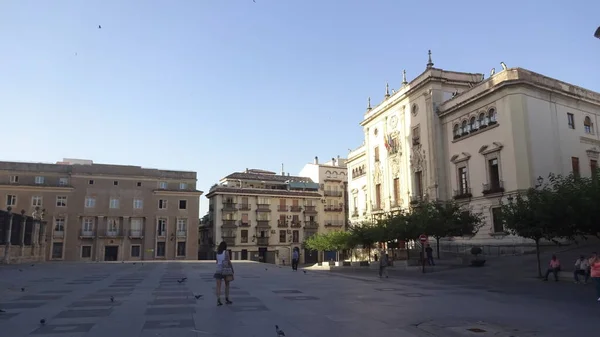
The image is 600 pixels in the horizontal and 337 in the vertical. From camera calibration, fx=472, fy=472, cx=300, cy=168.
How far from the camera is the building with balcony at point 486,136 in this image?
124ft

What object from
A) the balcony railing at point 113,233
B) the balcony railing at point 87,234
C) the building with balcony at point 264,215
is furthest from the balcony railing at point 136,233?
the building with balcony at point 264,215

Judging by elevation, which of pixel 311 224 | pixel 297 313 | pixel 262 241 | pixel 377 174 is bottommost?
pixel 297 313

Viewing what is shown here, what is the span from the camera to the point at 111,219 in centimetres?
6638

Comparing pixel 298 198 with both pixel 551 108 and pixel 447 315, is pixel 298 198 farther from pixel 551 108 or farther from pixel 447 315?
pixel 447 315

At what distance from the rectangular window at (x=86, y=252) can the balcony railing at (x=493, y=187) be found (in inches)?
2028

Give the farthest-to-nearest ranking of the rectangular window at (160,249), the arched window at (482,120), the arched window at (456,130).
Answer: the rectangular window at (160,249) → the arched window at (456,130) → the arched window at (482,120)

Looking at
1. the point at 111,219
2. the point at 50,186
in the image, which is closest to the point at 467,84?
the point at 111,219

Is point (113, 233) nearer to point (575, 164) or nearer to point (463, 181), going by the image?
point (463, 181)

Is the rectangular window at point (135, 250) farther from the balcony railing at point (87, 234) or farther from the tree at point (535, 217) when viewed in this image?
the tree at point (535, 217)

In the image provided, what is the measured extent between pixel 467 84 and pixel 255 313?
142ft

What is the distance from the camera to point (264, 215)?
75.6m

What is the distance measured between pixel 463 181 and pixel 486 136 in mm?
5116

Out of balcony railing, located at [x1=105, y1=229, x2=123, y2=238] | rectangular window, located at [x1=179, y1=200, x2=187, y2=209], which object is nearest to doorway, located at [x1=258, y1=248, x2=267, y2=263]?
rectangular window, located at [x1=179, y1=200, x2=187, y2=209]

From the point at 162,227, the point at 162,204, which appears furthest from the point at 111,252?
the point at 162,204
